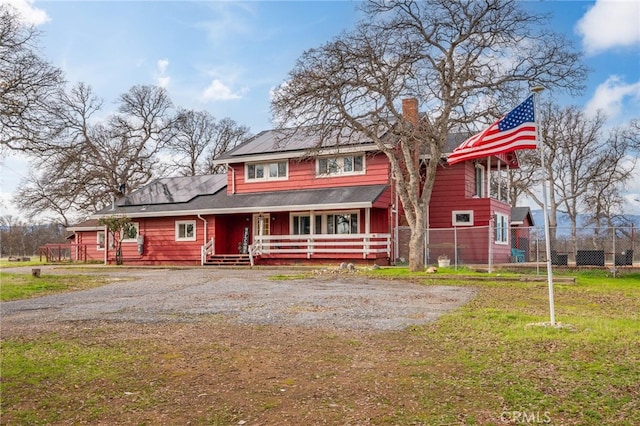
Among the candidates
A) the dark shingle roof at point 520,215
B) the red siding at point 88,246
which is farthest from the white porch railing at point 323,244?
the red siding at point 88,246

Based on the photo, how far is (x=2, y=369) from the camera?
608 cm

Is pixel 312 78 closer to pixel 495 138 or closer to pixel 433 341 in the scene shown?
pixel 495 138

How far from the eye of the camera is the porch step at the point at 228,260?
2592cm

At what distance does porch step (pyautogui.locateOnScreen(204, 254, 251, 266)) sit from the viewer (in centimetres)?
2592

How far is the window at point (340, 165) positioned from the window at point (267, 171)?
2.22 meters

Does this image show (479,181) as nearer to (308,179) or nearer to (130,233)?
(308,179)

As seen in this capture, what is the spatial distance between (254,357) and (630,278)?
50.4 feet

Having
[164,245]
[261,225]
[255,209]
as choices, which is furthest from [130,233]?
[255,209]

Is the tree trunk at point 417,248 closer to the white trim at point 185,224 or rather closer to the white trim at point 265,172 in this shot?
the white trim at point 265,172

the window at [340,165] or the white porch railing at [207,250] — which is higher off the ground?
the window at [340,165]

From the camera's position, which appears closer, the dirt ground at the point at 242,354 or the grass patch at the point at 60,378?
the dirt ground at the point at 242,354

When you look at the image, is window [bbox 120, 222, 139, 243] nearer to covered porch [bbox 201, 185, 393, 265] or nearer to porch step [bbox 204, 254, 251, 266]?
covered porch [bbox 201, 185, 393, 265]

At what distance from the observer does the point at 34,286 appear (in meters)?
15.1

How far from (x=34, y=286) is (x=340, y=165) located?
14835 millimetres
